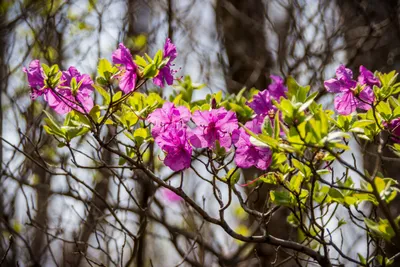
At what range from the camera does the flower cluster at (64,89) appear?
5.06 feet

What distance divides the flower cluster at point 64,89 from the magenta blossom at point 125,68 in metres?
0.12

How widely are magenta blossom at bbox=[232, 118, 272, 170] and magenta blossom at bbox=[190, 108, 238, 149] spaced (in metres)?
0.03

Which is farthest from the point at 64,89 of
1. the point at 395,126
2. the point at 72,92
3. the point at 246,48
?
the point at 246,48

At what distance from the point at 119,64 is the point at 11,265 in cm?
168

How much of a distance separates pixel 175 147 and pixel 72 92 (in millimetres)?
347

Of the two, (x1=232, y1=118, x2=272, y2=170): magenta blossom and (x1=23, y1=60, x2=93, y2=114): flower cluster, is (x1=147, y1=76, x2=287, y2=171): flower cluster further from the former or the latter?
(x1=23, y1=60, x2=93, y2=114): flower cluster

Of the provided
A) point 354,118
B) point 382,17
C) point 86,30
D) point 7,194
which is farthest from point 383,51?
point 7,194

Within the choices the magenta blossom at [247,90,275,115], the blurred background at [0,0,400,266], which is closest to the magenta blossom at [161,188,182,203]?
the blurred background at [0,0,400,266]

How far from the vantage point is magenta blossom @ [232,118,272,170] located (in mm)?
1517

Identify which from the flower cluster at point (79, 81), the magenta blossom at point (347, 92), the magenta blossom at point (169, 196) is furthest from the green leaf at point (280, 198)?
the magenta blossom at point (169, 196)

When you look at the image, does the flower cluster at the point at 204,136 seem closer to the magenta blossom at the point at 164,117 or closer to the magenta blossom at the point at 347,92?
the magenta blossom at the point at 164,117

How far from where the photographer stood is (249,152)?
1544mm

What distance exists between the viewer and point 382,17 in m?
3.97

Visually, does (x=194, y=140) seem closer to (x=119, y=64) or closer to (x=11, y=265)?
(x=119, y=64)
